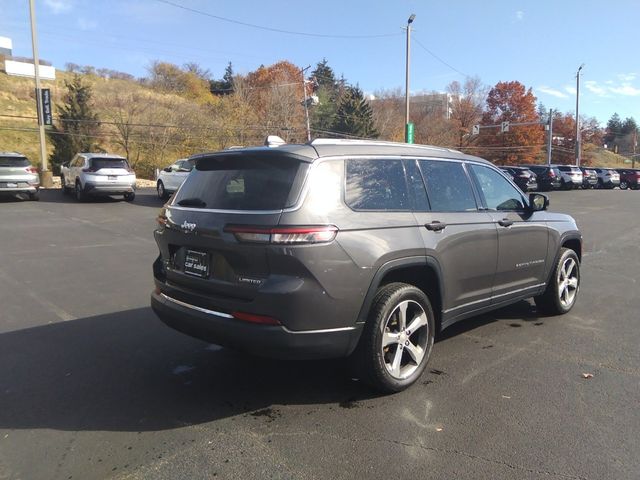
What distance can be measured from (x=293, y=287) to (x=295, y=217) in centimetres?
44

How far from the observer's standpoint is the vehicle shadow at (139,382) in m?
3.36

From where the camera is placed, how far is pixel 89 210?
645 inches

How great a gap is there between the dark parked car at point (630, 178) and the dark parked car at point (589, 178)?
20.8 feet

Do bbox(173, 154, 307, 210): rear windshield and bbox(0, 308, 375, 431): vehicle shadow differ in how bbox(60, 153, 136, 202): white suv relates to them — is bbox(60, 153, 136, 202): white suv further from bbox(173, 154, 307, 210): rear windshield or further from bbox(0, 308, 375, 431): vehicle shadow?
bbox(173, 154, 307, 210): rear windshield

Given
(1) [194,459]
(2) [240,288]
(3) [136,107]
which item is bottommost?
(1) [194,459]

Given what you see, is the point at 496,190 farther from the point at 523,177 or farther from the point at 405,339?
the point at 523,177

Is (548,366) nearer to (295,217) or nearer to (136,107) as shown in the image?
(295,217)

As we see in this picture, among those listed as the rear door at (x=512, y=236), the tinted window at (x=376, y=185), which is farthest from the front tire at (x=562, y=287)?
the tinted window at (x=376, y=185)

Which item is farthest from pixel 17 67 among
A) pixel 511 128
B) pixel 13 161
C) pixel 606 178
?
pixel 511 128

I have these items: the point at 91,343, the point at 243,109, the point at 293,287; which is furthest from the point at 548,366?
the point at 243,109

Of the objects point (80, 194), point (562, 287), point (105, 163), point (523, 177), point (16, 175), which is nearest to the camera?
point (562, 287)

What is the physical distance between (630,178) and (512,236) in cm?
4727

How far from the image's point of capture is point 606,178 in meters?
42.2

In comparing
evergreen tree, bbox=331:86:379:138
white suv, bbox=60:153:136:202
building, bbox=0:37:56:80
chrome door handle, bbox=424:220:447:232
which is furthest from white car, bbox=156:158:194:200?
evergreen tree, bbox=331:86:379:138
